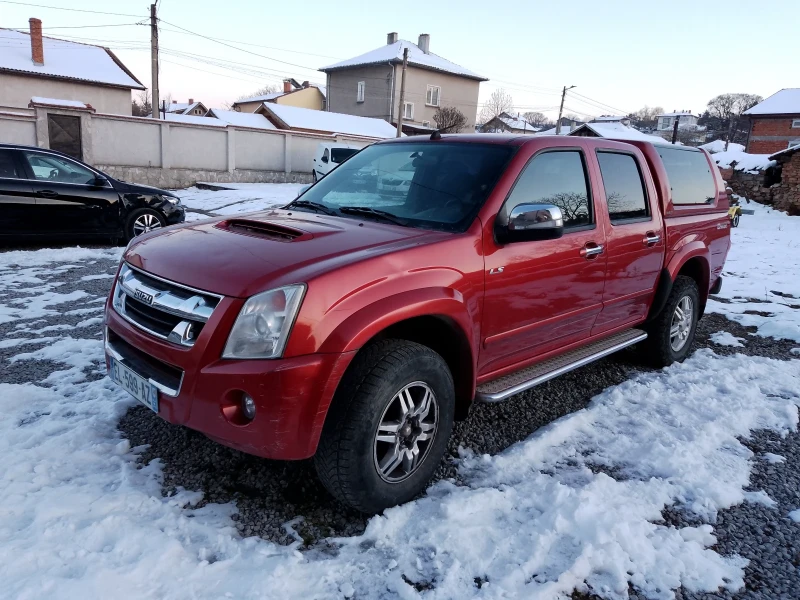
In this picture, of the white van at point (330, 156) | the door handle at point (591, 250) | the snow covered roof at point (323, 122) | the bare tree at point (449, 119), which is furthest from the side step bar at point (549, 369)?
the bare tree at point (449, 119)

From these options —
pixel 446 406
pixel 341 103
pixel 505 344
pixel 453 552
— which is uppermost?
pixel 341 103

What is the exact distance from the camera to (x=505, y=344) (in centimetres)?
337

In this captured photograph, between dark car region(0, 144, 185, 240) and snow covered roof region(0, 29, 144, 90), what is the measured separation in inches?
1164

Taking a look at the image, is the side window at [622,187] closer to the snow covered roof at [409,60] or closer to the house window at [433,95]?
the snow covered roof at [409,60]

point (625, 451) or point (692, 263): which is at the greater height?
point (692, 263)

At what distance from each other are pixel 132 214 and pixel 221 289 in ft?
24.5

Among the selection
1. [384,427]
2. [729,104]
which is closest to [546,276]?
[384,427]

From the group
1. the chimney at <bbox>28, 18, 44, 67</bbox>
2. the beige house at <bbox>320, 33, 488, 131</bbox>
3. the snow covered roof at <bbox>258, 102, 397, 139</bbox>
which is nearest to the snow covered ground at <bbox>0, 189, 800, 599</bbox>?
the snow covered roof at <bbox>258, 102, 397, 139</bbox>

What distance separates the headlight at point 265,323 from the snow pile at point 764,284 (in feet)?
19.1

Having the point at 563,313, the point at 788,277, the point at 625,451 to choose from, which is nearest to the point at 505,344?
the point at 563,313

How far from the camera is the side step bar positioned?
328 centimetres

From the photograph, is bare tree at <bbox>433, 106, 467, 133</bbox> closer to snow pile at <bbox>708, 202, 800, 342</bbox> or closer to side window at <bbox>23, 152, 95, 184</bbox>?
snow pile at <bbox>708, 202, 800, 342</bbox>

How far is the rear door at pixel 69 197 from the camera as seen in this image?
8.20 metres

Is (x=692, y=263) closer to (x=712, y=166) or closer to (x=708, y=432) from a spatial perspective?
(x=712, y=166)
